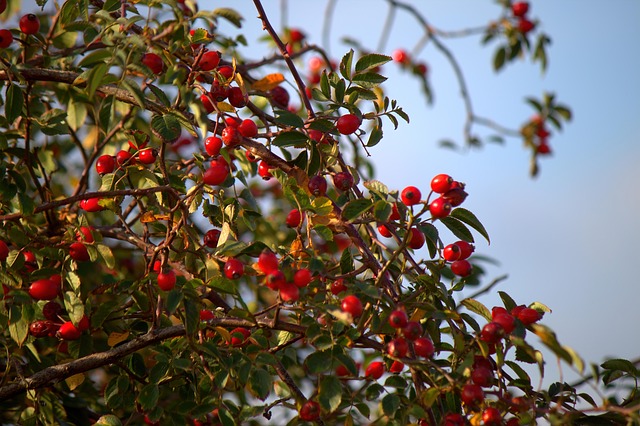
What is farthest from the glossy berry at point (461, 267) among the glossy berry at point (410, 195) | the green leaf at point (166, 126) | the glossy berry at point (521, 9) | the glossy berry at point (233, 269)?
the glossy berry at point (521, 9)

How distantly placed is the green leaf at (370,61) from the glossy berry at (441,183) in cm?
42

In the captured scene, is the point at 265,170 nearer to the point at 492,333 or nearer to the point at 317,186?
the point at 317,186

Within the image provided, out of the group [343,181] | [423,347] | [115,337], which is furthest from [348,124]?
[115,337]

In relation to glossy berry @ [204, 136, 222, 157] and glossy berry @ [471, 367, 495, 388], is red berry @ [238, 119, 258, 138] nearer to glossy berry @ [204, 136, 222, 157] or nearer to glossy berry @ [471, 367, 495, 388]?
glossy berry @ [204, 136, 222, 157]

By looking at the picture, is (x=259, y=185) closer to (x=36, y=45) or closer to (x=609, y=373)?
(x=36, y=45)

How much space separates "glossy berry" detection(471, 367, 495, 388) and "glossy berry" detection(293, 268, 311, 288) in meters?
0.41

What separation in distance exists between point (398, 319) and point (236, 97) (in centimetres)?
75

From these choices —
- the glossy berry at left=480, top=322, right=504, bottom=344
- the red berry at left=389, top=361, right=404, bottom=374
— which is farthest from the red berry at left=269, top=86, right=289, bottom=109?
the glossy berry at left=480, top=322, right=504, bottom=344

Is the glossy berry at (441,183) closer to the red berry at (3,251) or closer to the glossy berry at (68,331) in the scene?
the glossy berry at (68,331)

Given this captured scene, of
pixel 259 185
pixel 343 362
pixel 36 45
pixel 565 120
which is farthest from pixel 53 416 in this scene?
pixel 565 120

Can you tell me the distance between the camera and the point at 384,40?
3766mm

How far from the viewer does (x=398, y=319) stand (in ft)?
4.88

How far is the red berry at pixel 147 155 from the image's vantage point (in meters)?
1.87

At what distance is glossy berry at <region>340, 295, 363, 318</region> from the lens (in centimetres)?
147
